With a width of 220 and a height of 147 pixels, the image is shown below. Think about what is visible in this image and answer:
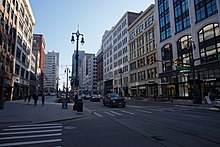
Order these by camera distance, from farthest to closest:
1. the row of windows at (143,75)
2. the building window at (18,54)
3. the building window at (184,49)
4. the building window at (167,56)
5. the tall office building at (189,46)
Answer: the row of windows at (143,75) < the building window at (18,54) < the building window at (167,56) < the building window at (184,49) < the tall office building at (189,46)

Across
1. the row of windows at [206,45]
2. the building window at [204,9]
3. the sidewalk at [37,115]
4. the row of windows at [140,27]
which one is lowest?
the sidewalk at [37,115]

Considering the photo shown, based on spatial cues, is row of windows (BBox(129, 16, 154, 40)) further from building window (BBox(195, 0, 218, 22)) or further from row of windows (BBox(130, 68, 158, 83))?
building window (BBox(195, 0, 218, 22))

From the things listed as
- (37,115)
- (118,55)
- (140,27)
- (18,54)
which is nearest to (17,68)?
(18,54)

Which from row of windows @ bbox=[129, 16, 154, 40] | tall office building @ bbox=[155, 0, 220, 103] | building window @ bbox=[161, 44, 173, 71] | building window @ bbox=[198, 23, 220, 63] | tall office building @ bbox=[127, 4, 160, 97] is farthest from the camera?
row of windows @ bbox=[129, 16, 154, 40]

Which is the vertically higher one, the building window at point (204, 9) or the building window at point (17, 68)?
the building window at point (204, 9)

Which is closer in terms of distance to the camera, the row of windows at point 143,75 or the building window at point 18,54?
the building window at point 18,54

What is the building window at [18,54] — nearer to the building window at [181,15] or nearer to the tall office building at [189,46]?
the tall office building at [189,46]

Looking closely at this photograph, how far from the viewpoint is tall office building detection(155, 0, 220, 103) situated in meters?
32.5

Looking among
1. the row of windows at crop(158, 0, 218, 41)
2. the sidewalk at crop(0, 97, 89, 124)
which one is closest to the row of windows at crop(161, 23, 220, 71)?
the row of windows at crop(158, 0, 218, 41)

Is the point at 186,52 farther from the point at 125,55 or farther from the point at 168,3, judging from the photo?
the point at 125,55

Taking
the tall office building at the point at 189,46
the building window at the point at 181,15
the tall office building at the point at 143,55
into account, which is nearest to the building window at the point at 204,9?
the tall office building at the point at 189,46

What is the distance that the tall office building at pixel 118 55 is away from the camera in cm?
7469

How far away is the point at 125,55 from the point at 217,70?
45.9 m

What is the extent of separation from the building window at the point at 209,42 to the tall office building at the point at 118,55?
32673 mm
